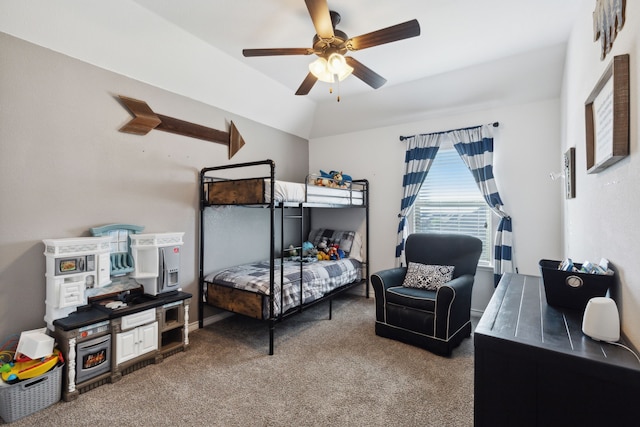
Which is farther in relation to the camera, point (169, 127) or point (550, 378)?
point (169, 127)

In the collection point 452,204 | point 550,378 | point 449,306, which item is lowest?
point 449,306

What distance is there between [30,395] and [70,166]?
1586 mm

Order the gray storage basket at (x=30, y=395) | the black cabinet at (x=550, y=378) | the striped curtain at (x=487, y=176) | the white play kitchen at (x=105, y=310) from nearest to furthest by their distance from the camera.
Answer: the black cabinet at (x=550, y=378)
the gray storage basket at (x=30, y=395)
the white play kitchen at (x=105, y=310)
the striped curtain at (x=487, y=176)

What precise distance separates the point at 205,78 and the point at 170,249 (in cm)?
178

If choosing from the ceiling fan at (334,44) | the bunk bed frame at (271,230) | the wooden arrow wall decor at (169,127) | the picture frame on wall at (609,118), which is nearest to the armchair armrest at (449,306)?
the bunk bed frame at (271,230)

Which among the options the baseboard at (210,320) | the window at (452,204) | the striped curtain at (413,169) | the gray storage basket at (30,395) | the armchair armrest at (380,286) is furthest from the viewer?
the striped curtain at (413,169)

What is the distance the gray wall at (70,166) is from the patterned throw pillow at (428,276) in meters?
2.34

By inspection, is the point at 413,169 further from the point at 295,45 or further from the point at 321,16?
the point at 321,16

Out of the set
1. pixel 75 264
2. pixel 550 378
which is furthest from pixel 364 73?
pixel 75 264

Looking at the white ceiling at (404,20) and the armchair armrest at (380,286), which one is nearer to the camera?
the white ceiling at (404,20)

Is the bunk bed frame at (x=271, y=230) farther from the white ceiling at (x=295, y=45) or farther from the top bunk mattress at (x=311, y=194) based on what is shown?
the white ceiling at (x=295, y=45)

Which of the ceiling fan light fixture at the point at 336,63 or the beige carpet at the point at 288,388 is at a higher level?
the ceiling fan light fixture at the point at 336,63

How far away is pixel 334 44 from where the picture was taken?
2.17 metres

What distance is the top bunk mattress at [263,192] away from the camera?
276cm
